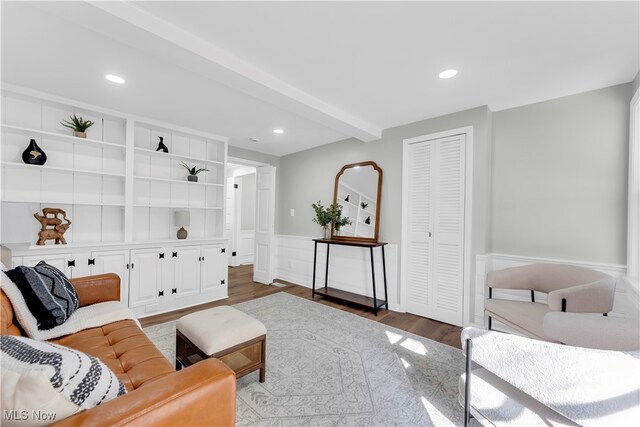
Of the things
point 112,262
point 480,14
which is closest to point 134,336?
point 112,262

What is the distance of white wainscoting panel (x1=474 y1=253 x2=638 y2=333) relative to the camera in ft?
7.70

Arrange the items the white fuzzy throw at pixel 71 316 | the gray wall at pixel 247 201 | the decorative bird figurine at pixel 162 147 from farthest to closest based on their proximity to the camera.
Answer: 1. the gray wall at pixel 247 201
2. the decorative bird figurine at pixel 162 147
3. the white fuzzy throw at pixel 71 316

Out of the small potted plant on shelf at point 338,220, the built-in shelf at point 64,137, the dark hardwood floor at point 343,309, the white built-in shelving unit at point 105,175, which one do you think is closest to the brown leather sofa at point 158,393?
the dark hardwood floor at point 343,309

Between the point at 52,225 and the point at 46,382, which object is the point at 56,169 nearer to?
the point at 52,225

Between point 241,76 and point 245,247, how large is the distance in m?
5.31

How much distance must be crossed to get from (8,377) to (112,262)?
2866 millimetres

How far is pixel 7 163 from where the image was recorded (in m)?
2.55

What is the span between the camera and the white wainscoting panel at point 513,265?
2.35 meters

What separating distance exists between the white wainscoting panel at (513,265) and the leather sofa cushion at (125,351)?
262cm

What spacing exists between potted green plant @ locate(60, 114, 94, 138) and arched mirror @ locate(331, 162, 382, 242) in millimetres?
3105

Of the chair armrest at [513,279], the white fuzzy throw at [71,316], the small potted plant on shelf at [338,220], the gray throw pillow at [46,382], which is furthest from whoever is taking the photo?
the small potted plant on shelf at [338,220]

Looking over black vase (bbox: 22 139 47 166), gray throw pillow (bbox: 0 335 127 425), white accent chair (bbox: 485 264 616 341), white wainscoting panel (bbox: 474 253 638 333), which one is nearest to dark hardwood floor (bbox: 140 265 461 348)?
white wainscoting panel (bbox: 474 253 638 333)

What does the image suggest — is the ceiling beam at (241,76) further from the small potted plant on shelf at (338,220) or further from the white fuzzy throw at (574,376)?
the white fuzzy throw at (574,376)

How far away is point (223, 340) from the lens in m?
1.76
